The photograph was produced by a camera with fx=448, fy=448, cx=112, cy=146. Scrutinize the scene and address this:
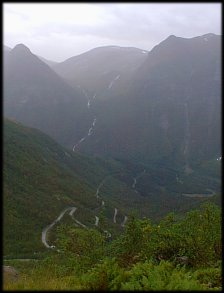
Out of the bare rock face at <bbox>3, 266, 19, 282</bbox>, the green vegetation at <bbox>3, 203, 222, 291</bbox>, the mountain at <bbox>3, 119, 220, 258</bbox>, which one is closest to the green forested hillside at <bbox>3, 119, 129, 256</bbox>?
the mountain at <bbox>3, 119, 220, 258</bbox>

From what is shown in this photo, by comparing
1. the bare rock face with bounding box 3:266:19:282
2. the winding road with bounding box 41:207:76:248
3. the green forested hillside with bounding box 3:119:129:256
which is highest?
the bare rock face with bounding box 3:266:19:282

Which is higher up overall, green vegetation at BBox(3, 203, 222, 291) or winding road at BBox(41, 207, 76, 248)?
green vegetation at BBox(3, 203, 222, 291)

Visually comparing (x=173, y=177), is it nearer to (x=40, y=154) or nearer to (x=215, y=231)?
(x=40, y=154)

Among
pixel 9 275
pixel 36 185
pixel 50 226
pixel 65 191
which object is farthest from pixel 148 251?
pixel 65 191

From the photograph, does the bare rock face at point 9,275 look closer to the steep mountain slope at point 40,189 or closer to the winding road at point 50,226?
the steep mountain slope at point 40,189

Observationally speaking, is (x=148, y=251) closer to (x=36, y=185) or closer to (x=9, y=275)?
(x=9, y=275)

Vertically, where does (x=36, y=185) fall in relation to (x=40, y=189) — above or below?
above

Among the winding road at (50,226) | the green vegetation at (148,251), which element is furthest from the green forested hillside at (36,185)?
the green vegetation at (148,251)

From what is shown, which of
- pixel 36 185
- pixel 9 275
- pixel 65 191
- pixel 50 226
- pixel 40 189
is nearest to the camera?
pixel 9 275

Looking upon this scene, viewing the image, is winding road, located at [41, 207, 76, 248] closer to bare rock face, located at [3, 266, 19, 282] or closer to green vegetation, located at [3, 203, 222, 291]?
green vegetation, located at [3, 203, 222, 291]

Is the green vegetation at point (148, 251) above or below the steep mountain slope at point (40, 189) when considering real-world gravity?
above

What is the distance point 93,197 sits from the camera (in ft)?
386

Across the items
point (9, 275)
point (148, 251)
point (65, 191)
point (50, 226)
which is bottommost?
point (50, 226)

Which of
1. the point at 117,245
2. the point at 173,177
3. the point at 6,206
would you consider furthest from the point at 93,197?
the point at 117,245
